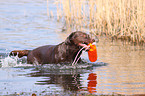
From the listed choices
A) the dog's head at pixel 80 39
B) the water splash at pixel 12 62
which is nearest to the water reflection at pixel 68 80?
the dog's head at pixel 80 39

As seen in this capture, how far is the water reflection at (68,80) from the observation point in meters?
7.59

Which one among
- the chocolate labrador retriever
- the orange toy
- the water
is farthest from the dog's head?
the water

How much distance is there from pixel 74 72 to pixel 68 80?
112 centimetres

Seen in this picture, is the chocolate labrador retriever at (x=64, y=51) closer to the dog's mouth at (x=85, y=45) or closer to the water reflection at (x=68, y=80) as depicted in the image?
the dog's mouth at (x=85, y=45)

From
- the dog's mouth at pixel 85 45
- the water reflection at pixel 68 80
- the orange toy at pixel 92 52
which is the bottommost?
the water reflection at pixel 68 80

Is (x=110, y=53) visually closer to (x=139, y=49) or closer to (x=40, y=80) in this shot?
(x=139, y=49)

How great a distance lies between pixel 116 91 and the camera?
24.0ft

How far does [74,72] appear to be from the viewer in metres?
9.63

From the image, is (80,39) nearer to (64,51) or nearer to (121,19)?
(64,51)

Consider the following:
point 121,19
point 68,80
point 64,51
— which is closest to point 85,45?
point 64,51

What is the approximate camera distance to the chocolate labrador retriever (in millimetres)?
9959

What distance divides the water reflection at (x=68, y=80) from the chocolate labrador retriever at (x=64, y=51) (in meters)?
0.59

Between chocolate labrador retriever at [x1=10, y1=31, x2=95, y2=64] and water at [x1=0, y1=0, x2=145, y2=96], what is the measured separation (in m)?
0.24

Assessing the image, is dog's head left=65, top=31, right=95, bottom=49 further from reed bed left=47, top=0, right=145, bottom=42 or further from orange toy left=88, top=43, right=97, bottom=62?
reed bed left=47, top=0, right=145, bottom=42
